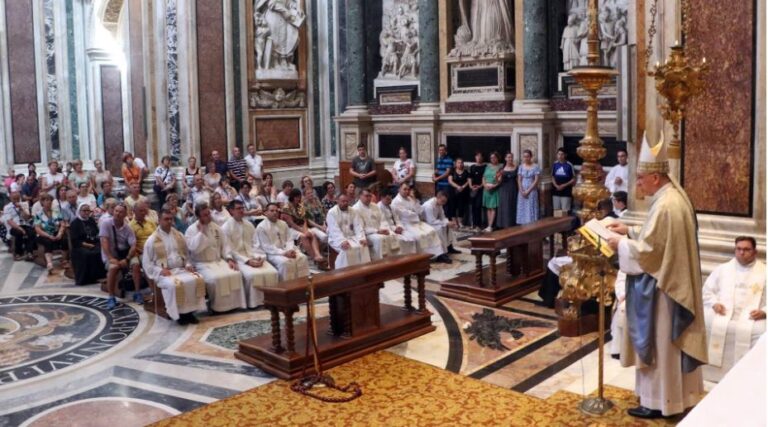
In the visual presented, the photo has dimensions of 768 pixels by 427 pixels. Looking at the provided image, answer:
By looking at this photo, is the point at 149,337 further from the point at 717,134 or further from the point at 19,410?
the point at 717,134

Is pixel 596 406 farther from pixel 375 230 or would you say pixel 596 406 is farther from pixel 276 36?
pixel 276 36

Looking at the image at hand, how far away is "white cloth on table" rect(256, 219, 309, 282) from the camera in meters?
9.59

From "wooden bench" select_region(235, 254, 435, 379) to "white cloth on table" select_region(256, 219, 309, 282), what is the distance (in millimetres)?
1766

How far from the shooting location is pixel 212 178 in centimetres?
1426

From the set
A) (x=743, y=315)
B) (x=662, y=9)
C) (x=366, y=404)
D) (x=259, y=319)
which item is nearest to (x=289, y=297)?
(x=366, y=404)

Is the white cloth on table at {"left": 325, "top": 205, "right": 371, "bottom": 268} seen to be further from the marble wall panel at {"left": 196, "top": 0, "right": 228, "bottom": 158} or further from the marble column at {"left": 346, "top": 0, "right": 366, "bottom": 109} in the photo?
the marble column at {"left": 346, "top": 0, "right": 366, "bottom": 109}

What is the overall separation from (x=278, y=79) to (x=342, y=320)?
10.6 meters

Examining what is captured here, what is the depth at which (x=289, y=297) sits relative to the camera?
6715mm

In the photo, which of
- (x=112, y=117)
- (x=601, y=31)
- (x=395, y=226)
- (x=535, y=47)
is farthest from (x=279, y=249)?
(x=112, y=117)

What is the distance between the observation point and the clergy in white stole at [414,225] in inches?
446

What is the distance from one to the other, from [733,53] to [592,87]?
1334 mm

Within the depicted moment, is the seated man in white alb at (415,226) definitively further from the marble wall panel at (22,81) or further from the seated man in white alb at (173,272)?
the marble wall panel at (22,81)

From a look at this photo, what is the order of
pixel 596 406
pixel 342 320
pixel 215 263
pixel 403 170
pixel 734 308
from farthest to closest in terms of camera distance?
pixel 403 170 < pixel 215 263 < pixel 342 320 < pixel 734 308 < pixel 596 406

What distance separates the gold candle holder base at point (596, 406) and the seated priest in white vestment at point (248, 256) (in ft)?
14.6
